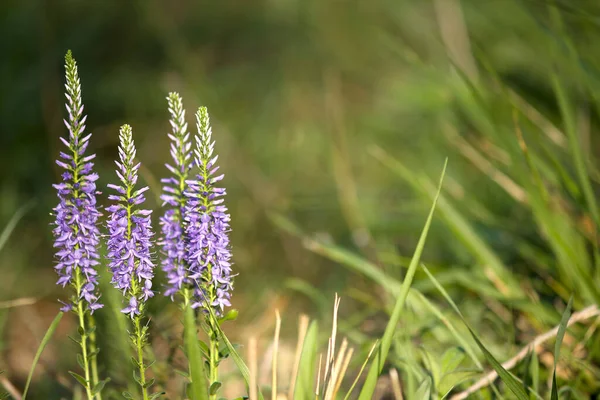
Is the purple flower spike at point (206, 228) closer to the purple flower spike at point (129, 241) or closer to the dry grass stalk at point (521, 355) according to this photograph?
the purple flower spike at point (129, 241)

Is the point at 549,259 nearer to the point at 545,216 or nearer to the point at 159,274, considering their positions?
the point at 545,216

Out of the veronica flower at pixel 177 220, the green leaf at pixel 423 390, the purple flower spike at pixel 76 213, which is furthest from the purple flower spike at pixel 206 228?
the green leaf at pixel 423 390

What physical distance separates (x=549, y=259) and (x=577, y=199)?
254 mm

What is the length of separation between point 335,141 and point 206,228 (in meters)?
3.74

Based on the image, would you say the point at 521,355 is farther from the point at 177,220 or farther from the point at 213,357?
the point at 177,220

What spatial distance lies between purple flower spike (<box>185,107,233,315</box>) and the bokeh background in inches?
23.4

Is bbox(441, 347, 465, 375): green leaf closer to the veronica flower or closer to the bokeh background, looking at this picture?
the bokeh background

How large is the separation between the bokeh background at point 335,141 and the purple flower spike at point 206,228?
593 millimetres

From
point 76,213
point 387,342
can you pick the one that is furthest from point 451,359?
point 76,213

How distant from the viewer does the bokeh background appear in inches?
72.6

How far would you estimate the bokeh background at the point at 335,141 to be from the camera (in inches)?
72.6

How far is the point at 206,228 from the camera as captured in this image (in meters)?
0.92

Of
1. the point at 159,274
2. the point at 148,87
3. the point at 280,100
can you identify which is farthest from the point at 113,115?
the point at 159,274

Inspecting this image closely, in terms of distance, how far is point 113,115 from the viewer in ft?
14.2
